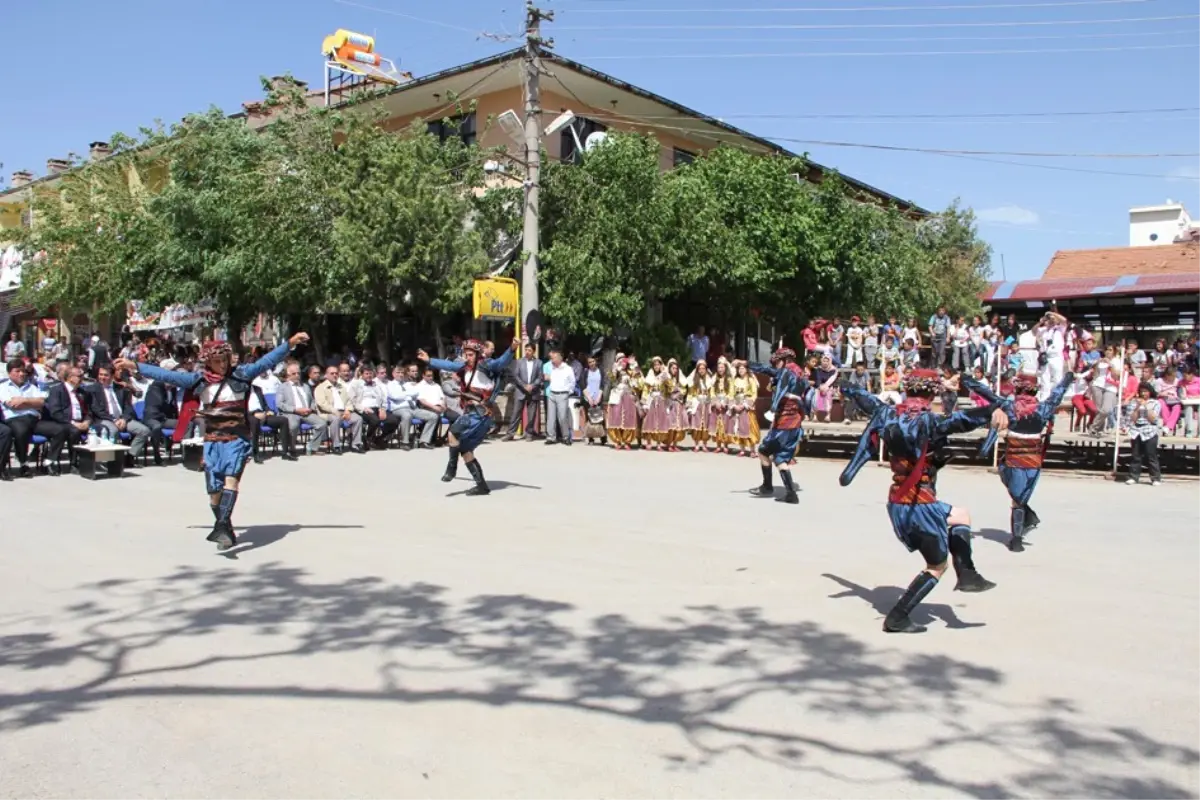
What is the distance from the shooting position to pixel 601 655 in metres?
5.90

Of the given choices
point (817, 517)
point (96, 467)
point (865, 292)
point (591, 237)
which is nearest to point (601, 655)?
point (817, 517)

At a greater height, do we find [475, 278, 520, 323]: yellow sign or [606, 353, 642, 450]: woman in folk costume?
[475, 278, 520, 323]: yellow sign

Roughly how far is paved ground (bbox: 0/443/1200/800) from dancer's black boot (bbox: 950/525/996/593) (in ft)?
0.38

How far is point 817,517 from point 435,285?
12.2m

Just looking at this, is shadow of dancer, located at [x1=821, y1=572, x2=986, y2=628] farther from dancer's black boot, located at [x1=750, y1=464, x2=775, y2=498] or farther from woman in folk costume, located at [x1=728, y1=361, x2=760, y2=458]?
woman in folk costume, located at [x1=728, y1=361, x2=760, y2=458]

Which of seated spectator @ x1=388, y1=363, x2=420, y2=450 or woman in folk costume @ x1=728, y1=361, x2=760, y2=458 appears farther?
seated spectator @ x1=388, y1=363, x2=420, y2=450

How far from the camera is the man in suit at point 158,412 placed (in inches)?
587

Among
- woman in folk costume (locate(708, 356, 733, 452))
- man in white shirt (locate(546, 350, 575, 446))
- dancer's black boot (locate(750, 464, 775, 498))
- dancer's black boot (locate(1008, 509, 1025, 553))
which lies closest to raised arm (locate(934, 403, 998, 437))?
dancer's black boot (locate(1008, 509, 1025, 553))

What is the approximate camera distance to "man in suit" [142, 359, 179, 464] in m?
14.9

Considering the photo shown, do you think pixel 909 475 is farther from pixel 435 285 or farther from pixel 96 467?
pixel 435 285

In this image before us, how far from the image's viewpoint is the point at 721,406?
18.4m

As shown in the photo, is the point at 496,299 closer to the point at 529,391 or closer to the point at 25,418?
the point at 529,391

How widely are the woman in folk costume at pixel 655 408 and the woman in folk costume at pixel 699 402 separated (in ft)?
1.60

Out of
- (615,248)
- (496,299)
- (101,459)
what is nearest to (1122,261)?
(615,248)
